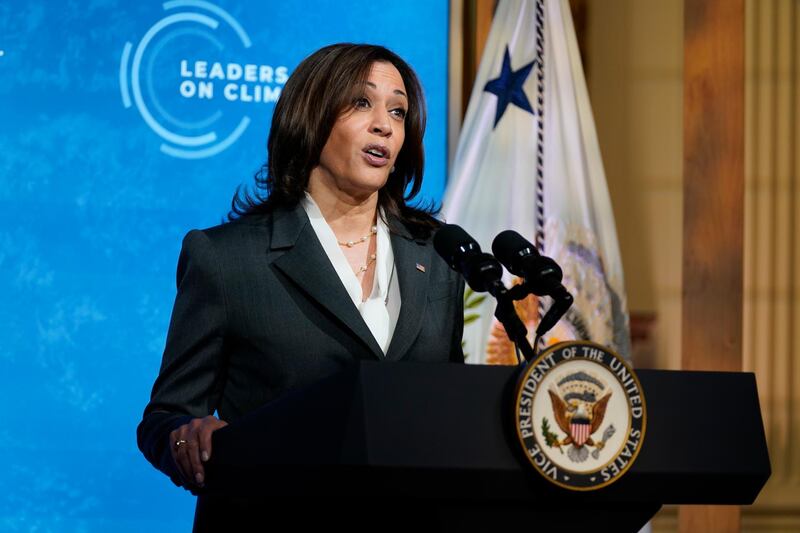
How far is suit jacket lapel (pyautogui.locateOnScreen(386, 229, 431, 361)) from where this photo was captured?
1.73m

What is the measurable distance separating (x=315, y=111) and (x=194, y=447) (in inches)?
26.9

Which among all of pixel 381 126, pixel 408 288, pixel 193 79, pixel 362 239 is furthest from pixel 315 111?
pixel 193 79

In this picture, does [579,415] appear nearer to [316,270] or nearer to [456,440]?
[456,440]

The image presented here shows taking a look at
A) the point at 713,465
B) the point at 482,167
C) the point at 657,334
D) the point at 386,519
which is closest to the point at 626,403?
the point at 713,465

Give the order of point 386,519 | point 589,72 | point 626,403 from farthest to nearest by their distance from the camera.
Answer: point 589,72, point 386,519, point 626,403

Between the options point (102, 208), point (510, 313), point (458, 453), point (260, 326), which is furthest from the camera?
point (102, 208)

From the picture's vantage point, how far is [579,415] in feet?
3.98

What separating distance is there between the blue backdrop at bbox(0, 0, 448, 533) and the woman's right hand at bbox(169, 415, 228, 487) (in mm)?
1642

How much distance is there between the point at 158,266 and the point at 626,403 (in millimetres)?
2109

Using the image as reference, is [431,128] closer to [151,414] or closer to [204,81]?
[204,81]

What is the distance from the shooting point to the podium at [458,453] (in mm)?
1164

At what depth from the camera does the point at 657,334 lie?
3.71 metres

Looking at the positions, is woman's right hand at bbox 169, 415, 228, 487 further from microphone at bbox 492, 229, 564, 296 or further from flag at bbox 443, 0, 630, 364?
flag at bbox 443, 0, 630, 364

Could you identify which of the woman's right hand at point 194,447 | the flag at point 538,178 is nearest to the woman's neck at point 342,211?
the woman's right hand at point 194,447
